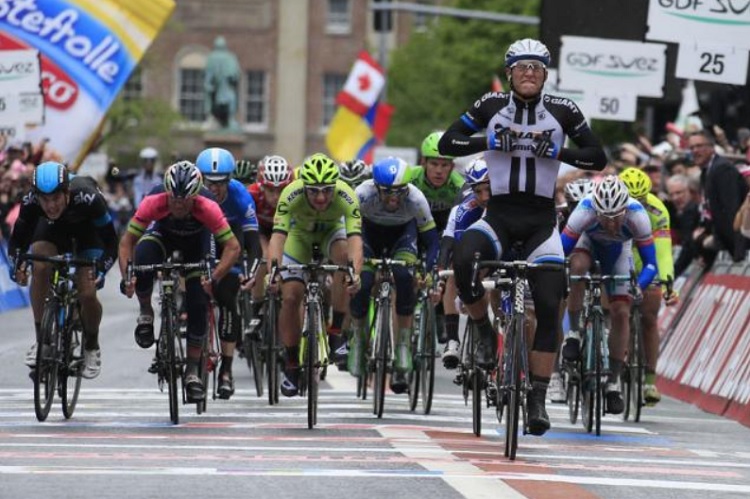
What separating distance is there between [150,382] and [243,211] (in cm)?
286

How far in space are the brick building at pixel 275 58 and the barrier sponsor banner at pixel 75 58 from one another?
6474 centimetres

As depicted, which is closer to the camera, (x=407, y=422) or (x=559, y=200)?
(x=407, y=422)

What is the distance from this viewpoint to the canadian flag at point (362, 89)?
152ft

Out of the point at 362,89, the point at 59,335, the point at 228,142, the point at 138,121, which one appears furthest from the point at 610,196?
the point at 138,121

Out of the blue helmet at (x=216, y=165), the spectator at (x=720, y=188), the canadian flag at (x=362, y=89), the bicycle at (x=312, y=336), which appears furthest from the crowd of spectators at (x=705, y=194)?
the canadian flag at (x=362, y=89)

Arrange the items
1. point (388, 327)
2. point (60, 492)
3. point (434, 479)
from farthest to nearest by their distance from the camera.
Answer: point (388, 327) → point (434, 479) → point (60, 492)

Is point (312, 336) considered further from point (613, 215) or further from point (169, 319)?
point (613, 215)

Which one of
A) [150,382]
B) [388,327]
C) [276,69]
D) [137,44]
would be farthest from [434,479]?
[276,69]

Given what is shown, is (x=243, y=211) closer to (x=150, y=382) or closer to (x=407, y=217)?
(x=407, y=217)

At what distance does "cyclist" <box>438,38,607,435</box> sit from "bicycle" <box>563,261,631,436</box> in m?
2.37

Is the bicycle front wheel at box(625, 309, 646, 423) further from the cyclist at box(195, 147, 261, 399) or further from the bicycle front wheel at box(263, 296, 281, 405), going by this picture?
the cyclist at box(195, 147, 261, 399)

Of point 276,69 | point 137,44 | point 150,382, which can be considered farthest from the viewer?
point 276,69

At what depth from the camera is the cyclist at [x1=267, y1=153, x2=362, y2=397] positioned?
53.0ft

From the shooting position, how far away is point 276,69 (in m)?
96.5
